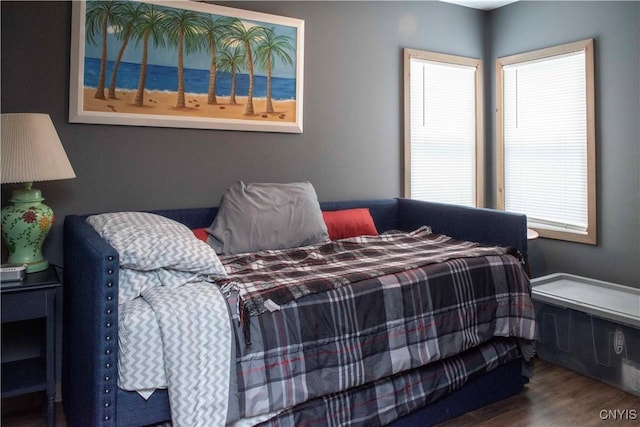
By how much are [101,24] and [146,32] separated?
0.21m

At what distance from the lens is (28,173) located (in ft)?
6.11

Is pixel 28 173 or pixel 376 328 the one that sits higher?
pixel 28 173

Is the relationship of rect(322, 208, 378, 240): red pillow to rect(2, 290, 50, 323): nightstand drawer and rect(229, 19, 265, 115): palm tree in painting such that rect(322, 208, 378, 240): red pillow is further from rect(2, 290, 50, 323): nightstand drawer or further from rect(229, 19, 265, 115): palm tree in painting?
rect(2, 290, 50, 323): nightstand drawer

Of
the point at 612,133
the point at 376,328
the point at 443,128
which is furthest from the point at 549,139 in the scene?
the point at 376,328

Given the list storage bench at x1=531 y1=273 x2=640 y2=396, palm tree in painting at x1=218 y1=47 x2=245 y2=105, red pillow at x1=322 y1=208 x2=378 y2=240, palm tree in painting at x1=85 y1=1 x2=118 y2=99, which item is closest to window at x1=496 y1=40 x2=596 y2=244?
storage bench at x1=531 y1=273 x2=640 y2=396

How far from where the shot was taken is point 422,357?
188 centimetres

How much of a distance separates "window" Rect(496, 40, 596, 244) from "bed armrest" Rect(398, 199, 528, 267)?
3.16ft

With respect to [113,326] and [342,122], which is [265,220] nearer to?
[342,122]

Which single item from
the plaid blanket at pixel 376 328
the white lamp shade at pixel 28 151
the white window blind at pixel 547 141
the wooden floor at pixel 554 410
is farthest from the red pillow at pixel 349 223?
the white lamp shade at pixel 28 151

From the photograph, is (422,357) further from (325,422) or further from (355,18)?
(355,18)

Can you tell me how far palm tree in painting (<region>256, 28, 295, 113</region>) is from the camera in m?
2.73

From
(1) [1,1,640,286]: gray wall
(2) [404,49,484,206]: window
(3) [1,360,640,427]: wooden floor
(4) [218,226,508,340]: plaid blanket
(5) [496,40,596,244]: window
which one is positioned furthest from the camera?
(2) [404,49,484,206]: window

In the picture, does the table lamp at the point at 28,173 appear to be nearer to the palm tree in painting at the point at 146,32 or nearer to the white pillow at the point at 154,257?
the white pillow at the point at 154,257

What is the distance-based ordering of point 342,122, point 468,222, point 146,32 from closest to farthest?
1. point 146,32
2. point 468,222
3. point 342,122
